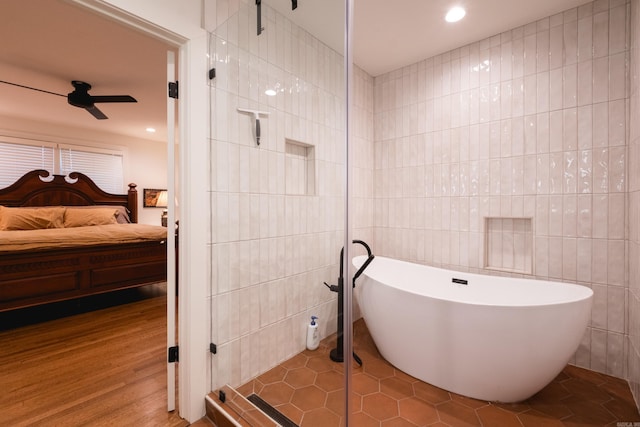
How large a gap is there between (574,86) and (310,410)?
2.76 metres

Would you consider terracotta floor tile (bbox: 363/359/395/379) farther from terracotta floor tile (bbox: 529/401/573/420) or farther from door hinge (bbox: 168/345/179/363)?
door hinge (bbox: 168/345/179/363)

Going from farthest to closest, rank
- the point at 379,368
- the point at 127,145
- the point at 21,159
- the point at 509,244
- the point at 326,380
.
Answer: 1. the point at 127,145
2. the point at 21,159
3. the point at 509,244
4. the point at 379,368
5. the point at 326,380

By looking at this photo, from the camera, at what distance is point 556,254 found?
2059 millimetres

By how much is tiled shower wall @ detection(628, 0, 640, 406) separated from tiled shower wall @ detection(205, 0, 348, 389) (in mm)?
1691

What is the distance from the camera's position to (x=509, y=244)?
2301mm

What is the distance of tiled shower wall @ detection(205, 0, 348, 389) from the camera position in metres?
1.58

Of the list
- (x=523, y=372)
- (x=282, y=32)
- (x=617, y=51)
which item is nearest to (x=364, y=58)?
(x=282, y=32)

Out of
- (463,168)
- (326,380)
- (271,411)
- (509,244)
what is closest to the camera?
(271,411)

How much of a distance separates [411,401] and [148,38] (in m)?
2.71

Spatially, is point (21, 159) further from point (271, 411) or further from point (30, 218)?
point (271, 411)

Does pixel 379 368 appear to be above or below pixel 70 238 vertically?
below

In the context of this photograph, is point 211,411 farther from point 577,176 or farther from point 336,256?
point 577,176

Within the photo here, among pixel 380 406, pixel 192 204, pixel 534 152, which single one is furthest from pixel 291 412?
pixel 534 152

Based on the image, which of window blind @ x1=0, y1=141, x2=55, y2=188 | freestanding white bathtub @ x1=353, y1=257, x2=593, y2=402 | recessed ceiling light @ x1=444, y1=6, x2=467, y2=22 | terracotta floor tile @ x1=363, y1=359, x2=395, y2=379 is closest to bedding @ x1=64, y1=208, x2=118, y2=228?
window blind @ x1=0, y1=141, x2=55, y2=188
